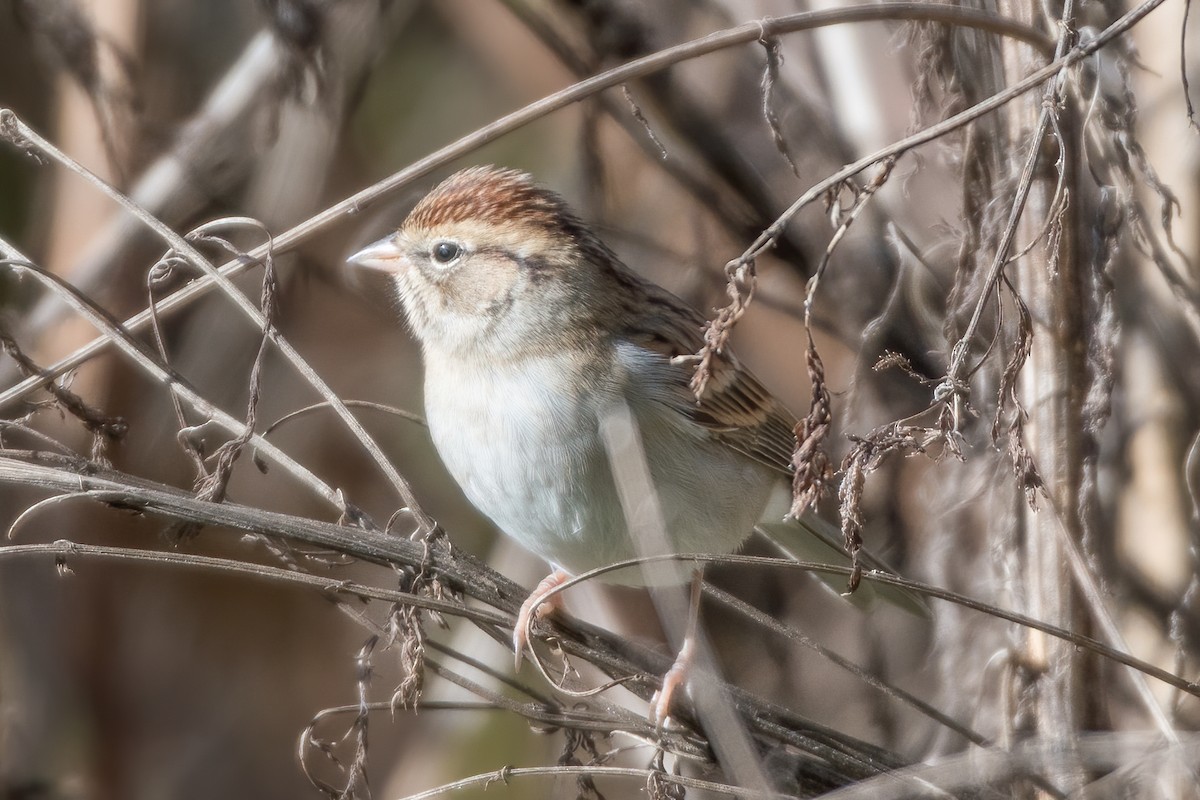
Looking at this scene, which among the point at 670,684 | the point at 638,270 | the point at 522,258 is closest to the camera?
the point at 670,684

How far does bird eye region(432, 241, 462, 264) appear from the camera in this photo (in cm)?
227

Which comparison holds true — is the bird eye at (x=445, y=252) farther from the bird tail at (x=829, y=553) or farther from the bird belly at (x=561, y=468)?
the bird tail at (x=829, y=553)

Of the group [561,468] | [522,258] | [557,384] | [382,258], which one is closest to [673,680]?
[561,468]

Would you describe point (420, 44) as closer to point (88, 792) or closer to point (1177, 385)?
point (88, 792)

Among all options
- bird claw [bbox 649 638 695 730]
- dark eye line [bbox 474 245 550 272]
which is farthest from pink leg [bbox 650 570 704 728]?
dark eye line [bbox 474 245 550 272]

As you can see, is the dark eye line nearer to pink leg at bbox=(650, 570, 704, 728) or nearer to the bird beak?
the bird beak

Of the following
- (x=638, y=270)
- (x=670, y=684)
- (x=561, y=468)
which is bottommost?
(x=670, y=684)

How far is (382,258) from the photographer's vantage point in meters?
2.30

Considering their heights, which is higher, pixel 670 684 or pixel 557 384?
pixel 557 384

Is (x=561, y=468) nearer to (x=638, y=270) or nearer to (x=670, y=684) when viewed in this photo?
(x=670, y=684)

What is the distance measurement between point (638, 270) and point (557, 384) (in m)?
1.21

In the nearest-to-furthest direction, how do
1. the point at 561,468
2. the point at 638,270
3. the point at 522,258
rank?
the point at 561,468, the point at 522,258, the point at 638,270

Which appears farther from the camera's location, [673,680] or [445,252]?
[445,252]

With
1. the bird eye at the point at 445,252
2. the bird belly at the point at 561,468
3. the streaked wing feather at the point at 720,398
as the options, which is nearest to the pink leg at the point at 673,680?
the bird belly at the point at 561,468
